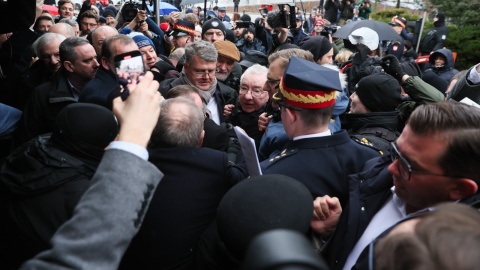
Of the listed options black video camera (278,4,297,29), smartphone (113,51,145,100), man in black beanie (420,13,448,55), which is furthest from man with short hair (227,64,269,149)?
man in black beanie (420,13,448,55)

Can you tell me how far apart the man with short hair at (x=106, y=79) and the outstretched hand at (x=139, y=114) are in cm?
180

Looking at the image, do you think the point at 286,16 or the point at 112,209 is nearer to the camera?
the point at 112,209

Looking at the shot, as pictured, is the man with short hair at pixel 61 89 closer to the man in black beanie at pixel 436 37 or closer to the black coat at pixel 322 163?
the black coat at pixel 322 163

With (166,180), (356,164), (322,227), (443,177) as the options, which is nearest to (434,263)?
(443,177)

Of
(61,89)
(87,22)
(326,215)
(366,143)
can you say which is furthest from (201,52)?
(87,22)

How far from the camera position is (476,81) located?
2.78 m

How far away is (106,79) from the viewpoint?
324 cm

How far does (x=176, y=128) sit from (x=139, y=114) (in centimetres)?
65

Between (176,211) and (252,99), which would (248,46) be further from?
(176,211)

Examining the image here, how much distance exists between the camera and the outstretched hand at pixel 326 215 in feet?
5.72

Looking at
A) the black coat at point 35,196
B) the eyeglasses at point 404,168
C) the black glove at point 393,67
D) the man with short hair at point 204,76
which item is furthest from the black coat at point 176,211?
the black glove at point 393,67

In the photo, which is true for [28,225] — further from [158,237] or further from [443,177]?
[443,177]

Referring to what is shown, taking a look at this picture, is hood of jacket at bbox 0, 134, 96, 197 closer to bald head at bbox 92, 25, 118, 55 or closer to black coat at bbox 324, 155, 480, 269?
black coat at bbox 324, 155, 480, 269

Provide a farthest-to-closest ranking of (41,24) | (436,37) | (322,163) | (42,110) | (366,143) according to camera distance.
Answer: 1. (436,37)
2. (41,24)
3. (42,110)
4. (366,143)
5. (322,163)
